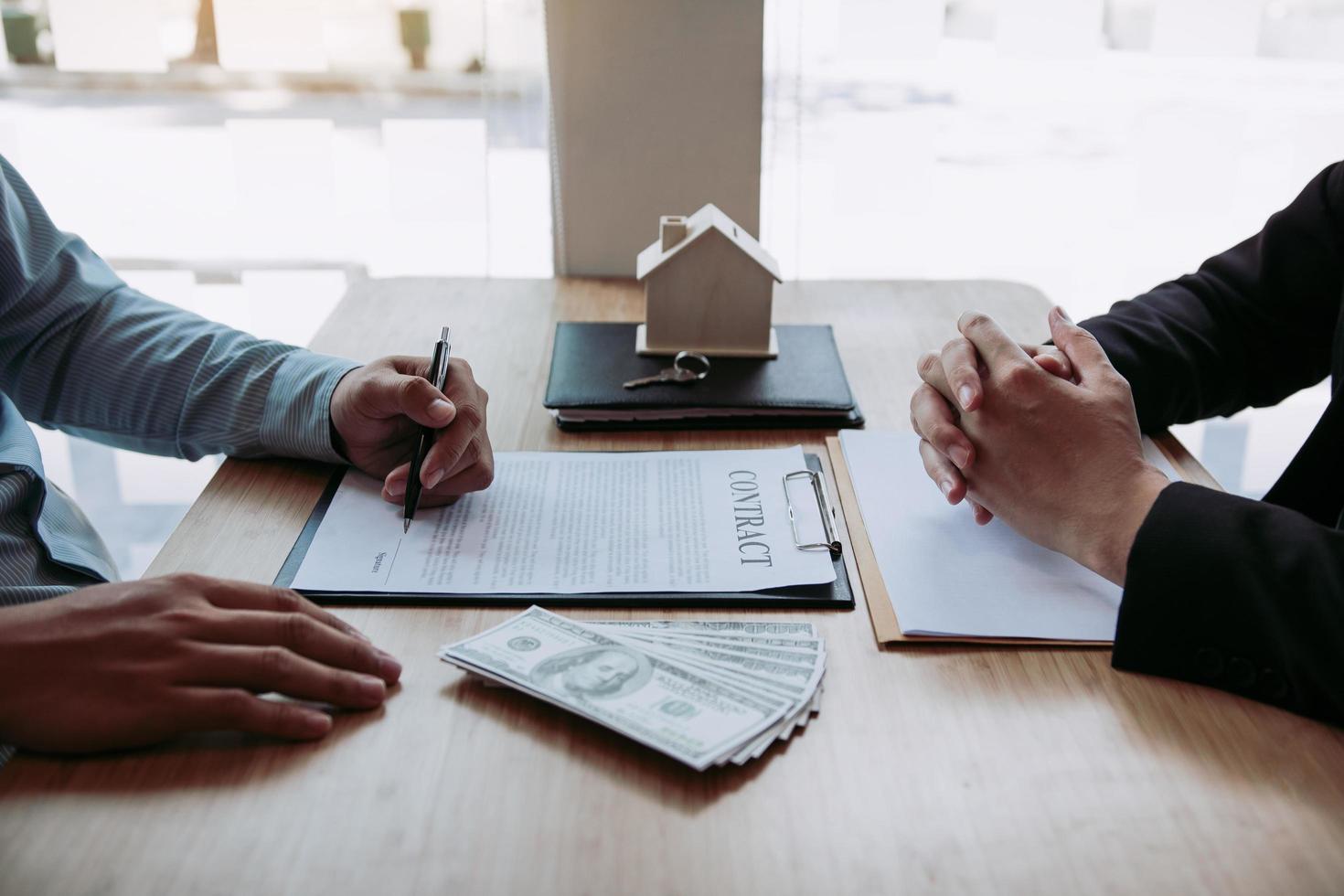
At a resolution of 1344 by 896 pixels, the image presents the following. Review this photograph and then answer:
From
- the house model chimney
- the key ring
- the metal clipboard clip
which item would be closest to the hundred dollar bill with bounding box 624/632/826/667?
the metal clipboard clip

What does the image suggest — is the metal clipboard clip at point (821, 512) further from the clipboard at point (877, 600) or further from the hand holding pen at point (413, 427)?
the hand holding pen at point (413, 427)

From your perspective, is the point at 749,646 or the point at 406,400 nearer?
the point at 749,646

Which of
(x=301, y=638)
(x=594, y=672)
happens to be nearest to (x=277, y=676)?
(x=301, y=638)

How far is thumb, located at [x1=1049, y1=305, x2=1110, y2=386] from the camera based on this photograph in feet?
3.02

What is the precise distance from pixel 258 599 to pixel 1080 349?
715mm

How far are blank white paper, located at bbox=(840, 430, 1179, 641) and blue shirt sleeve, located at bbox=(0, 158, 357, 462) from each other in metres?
0.55

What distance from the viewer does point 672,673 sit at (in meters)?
0.71

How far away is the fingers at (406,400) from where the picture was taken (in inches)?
36.4

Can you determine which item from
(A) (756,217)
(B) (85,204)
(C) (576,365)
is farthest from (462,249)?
(B) (85,204)

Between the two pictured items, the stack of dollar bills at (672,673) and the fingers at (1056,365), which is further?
the fingers at (1056,365)

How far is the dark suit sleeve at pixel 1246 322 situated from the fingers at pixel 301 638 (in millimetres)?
802

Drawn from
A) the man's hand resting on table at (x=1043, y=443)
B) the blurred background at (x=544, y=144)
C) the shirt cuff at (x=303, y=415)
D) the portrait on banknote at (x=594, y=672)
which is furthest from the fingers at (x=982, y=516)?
the blurred background at (x=544, y=144)

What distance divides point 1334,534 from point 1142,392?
0.38 metres

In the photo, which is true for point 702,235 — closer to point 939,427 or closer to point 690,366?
point 690,366
